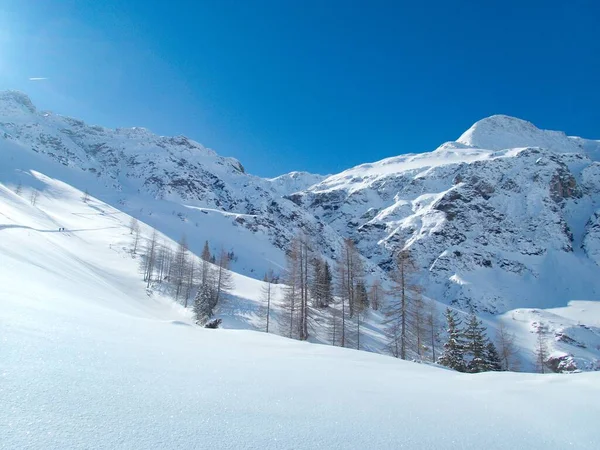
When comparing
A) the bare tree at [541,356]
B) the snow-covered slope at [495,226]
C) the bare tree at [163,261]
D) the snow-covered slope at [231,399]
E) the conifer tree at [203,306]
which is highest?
the snow-covered slope at [495,226]

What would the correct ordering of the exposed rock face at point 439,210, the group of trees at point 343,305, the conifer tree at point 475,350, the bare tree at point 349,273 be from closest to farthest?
the group of trees at point 343,305 → the conifer tree at point 475,350 → the bare tree at point 349,273 → the exposed rock face at point 439,210

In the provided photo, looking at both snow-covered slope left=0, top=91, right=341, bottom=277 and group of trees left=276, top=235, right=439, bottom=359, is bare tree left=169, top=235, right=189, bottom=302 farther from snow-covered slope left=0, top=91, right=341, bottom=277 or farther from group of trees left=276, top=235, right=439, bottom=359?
snow-covered slope left=0, top=91, right=341, bottom=277

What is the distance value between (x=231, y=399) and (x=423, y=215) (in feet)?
490

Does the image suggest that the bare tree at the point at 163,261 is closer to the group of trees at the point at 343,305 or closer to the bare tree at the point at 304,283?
the group of trees at the point at 343,305

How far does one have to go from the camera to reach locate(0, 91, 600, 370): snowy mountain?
302ft

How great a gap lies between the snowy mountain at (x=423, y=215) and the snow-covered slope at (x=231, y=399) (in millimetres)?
43880

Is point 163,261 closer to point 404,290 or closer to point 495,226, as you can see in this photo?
point 404,290

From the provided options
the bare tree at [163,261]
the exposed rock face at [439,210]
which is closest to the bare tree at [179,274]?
the bare tree at [163,261]

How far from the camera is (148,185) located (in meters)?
151

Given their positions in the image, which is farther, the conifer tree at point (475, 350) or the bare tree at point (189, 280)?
the bare tree at point (189, 280)

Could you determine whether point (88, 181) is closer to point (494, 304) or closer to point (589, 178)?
point (494, 304)

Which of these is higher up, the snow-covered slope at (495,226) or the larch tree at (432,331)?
the snow-covered slope at (495,226)

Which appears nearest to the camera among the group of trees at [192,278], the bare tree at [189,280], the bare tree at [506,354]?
the bare tree at [506,354]

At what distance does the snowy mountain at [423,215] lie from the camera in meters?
92.2
